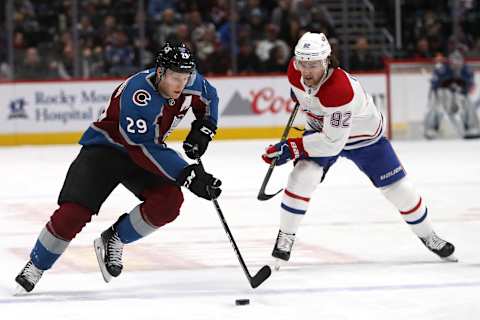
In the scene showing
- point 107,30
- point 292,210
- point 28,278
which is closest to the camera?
point 28,278

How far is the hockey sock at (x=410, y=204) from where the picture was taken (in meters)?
5.13

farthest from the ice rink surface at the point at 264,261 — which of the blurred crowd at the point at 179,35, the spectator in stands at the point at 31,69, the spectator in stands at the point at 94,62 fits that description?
the blurred crowd at the point at 179,35

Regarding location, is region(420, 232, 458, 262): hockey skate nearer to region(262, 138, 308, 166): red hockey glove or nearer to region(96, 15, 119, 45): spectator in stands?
region(262, 138, 308, 166): red hockey glove

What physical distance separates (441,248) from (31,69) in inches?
302

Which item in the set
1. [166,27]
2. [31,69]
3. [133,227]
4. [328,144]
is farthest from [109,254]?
[166,27]

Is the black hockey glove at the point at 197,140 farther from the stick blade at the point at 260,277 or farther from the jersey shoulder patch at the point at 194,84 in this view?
the stick blade at the point at 260,277

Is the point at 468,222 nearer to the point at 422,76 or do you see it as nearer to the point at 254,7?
the point at 422,76

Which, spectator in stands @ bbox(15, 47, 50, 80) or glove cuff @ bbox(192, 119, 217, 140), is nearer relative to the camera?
glove cuff @ bbox(192, 119, 217, 140)

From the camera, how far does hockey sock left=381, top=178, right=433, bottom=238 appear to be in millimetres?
5129

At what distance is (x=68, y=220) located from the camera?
14.4 feet

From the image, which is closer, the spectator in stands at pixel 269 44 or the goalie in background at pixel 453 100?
the goalie in background at pixel 453 100

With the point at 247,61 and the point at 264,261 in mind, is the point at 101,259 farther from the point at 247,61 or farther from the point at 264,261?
the point at 247,61

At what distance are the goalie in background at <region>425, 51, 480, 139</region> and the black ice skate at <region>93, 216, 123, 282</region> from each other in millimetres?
7507

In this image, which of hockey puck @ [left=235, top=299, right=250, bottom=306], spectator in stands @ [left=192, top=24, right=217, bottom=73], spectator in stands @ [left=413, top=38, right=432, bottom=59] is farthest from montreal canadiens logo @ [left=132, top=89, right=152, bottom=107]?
spectator in stands @ [left=413, top=38, right=432, bottom=59]
